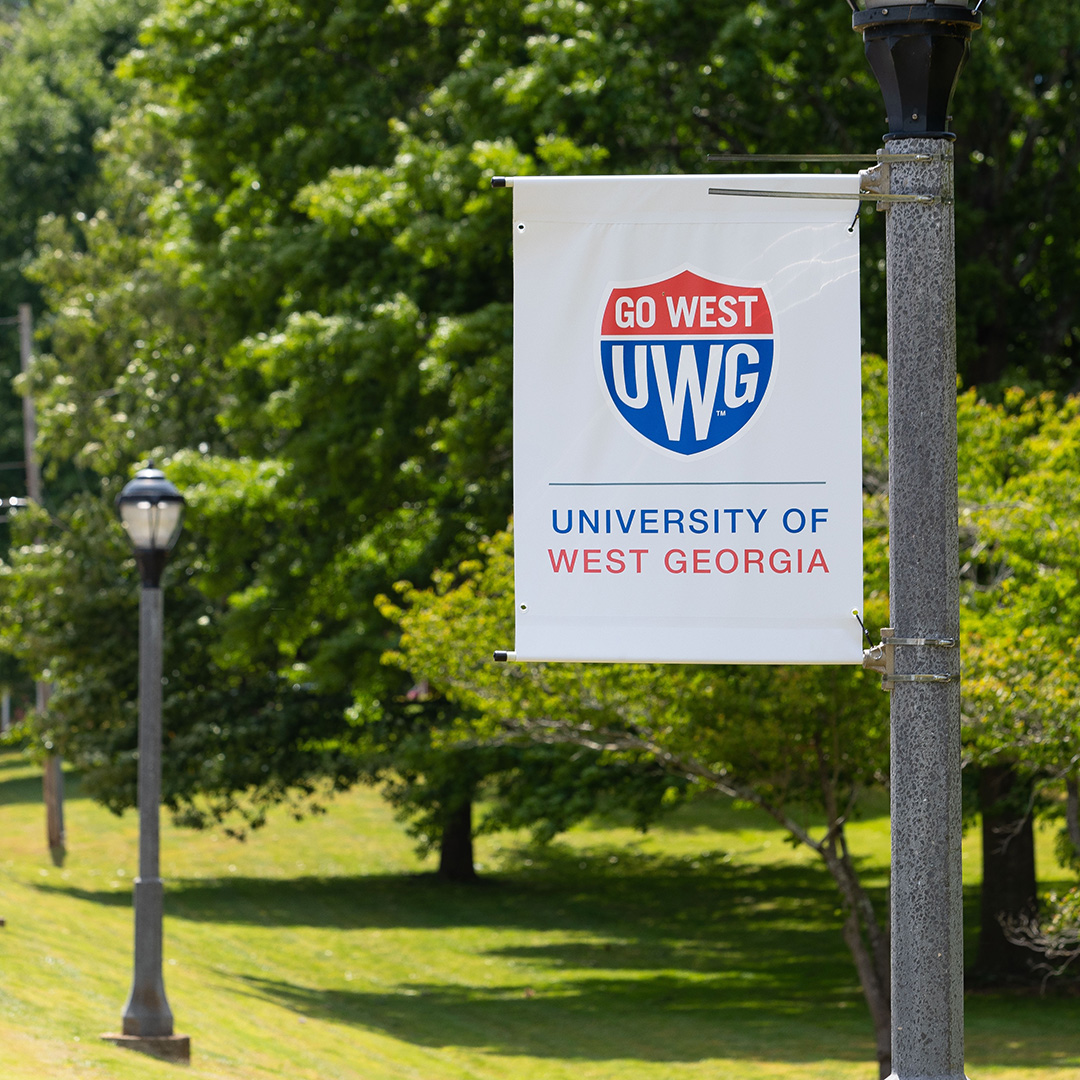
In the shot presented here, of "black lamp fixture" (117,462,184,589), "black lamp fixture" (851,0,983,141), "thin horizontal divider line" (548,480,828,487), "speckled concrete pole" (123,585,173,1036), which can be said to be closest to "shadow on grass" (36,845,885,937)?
"speckled concrete pole" (123,585,173,1036)

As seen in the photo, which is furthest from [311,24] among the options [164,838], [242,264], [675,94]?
[164,838]

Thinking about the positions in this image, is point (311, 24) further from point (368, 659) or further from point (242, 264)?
point (368, 659)

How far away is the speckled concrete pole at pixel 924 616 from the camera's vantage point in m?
4.04

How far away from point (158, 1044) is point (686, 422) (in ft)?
28.7

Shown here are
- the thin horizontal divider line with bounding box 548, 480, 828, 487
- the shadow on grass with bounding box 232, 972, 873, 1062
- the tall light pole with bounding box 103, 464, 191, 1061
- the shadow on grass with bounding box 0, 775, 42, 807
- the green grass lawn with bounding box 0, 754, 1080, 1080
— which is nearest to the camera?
the thin horizontal divider line with bounding box 548, 480, 828, 487

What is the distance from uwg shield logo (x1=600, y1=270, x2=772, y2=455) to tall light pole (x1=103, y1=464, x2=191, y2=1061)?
8.18m

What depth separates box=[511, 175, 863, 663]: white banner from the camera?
14.0ft

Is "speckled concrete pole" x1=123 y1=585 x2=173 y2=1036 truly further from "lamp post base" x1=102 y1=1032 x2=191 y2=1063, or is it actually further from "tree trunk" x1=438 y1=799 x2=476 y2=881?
"tree trunk" x1=438 y1=799 x2=476 y2=881

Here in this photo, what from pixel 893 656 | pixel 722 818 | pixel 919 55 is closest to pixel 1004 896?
pixel 893 656

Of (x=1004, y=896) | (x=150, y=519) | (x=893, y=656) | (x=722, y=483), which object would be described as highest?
(x=150, y=519)

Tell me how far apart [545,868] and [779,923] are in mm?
8018

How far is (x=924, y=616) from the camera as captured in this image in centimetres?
411

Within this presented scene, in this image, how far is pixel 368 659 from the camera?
2003cm

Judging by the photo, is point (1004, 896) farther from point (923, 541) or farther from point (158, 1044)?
point (923, 541)
